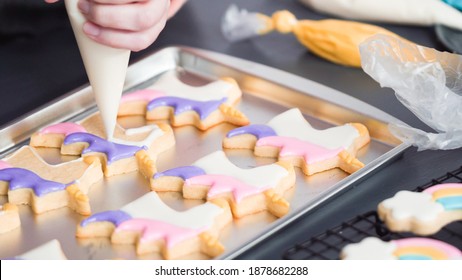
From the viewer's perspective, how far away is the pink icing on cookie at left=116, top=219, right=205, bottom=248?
3.21 ft

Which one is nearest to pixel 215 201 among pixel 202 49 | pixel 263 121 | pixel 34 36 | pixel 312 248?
pixel 312 248

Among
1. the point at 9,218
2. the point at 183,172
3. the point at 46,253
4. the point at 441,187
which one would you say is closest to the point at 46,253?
the point at 46,253

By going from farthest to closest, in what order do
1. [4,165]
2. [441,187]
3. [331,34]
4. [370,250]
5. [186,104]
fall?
[331,34], [186,104], [4,165], [441,187], [370,250]

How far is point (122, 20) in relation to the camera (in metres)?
1.04

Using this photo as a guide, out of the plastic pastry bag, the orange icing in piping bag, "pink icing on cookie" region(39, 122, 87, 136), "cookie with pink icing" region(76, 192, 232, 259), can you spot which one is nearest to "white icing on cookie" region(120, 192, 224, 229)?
"cookie with pink icing" region(76, 192, 232, 259)

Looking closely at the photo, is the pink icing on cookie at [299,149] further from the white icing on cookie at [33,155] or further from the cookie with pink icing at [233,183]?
the white icing on cookie at [33,155]

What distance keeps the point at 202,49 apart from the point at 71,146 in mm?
347

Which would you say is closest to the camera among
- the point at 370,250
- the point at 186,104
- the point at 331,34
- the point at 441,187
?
the point at 370,250

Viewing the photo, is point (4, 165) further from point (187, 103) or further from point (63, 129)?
point (187, 103)

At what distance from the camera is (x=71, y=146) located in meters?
1.19

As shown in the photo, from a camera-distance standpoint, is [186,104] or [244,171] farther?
[186,104]

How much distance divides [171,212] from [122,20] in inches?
9.5

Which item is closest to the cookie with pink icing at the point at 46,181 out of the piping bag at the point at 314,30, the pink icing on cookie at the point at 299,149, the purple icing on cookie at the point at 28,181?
the purple icing on cookie at the point at 28,181
